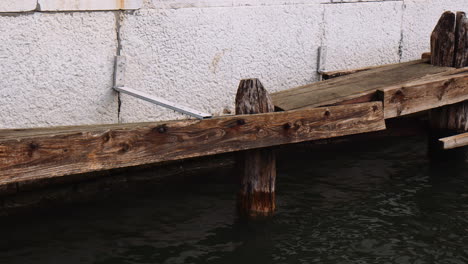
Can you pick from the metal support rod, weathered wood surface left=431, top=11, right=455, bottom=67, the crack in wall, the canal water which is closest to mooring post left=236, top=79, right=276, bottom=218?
the canal water

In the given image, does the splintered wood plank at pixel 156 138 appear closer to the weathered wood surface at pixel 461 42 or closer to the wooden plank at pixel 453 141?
the wooden plank at pixel 453 141

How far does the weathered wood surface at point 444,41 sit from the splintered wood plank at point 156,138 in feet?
5.03

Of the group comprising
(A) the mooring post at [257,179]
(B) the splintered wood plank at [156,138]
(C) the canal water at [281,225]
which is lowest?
(C) the canal water at [281,225]

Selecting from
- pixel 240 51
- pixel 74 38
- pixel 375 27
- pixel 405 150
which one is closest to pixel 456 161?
pixel 405 150

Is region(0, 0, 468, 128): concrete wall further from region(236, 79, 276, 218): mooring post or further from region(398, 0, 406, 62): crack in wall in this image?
region(236, 79, 276, 218): mooring post

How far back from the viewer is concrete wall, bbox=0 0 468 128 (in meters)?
6.31

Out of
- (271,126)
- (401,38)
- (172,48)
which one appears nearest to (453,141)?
(401,38)

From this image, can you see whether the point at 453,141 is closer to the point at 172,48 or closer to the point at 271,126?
the point at 271,126

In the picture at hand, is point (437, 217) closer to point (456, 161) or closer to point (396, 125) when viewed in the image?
point (456, 161)

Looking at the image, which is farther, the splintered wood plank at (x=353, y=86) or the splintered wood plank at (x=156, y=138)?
the splintered wood plank at (x=353, y=86)

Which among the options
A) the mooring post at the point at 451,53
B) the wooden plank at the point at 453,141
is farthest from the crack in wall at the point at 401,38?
the wooden plank at the point at 453,141

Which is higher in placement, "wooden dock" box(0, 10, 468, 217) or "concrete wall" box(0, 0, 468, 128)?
"concrete wall" box(0, 0, 468, 128)

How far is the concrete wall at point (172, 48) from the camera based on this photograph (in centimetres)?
631

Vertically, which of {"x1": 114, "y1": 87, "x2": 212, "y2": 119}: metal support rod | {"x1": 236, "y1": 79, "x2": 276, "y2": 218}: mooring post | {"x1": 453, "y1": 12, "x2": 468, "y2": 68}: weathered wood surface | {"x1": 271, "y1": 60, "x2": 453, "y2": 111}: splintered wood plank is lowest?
{"x1": 236, "y1": 79, "x2": 276, "y2": 218}: mooring post
